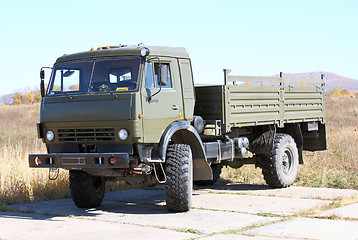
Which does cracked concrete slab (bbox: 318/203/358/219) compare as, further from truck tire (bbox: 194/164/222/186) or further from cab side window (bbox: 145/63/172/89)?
truck tire (bbox: 194/164/222/186)

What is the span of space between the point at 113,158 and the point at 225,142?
2.95 m

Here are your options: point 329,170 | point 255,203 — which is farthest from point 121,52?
point 329,170

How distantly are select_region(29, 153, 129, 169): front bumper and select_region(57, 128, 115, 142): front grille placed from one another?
1.05 feet

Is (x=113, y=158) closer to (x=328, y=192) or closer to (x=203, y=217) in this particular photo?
(x=203, y=217)

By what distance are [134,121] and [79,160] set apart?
3.47ft

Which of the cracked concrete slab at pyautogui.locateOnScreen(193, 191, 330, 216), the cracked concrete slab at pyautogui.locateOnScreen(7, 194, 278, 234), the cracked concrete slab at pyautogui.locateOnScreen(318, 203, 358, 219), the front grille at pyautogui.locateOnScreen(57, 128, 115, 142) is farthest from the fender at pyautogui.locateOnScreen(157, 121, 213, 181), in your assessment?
the cracked concrete slab at pyautogui.locateOnScreen(318, 203, 358, 219)

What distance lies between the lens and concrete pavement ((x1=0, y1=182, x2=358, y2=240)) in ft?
23.3

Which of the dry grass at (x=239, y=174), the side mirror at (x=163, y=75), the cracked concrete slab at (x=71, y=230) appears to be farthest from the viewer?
the dry grass at (x=239, y=174)

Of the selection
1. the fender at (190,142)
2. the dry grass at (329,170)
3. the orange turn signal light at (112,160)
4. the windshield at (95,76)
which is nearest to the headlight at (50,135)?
the windshield at (95,76)

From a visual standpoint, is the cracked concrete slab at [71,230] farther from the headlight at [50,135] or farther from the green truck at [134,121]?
the headlight at [50,135]

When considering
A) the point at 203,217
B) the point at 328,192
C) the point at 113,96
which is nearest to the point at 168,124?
the point at 113,96

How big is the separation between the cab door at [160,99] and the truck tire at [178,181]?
0.47 meters

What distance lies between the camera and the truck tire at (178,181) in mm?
8586

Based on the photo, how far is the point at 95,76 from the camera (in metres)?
8.77
